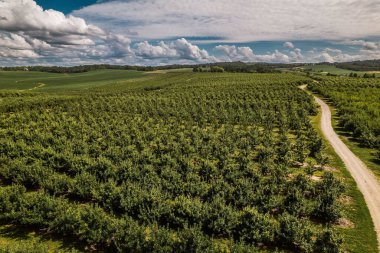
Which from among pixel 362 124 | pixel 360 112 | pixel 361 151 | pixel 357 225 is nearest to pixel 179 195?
pixel 357 225

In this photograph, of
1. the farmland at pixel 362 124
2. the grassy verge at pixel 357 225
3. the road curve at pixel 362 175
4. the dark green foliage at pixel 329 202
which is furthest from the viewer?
the farmland at pixel 362 124

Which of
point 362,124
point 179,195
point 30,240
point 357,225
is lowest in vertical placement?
point 30,240

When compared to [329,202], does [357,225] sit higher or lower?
lower

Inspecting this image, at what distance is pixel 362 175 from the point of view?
93.5ft

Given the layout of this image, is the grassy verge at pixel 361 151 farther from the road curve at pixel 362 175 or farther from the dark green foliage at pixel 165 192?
the dark green foliage at pixel 165 192

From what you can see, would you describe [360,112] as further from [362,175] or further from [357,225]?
[357,225]

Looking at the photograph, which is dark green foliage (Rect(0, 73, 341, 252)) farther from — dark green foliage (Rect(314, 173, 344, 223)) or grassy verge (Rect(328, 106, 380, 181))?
grassy verge (Rect(328, 106, 380, 181))

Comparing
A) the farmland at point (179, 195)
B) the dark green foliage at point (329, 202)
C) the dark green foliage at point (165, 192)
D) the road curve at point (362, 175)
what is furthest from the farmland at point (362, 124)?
the dark green foliage at point (329, 202)

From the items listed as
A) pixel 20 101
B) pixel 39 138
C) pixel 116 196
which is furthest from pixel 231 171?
pixel 20 101

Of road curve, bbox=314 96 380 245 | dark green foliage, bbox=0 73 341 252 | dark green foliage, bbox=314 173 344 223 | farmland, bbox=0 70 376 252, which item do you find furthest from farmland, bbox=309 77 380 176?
dark green foliage, bbox=314 173 344 223

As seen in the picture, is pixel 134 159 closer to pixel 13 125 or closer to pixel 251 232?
pixel 251 232

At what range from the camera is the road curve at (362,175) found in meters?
21.8

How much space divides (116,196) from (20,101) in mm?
69308

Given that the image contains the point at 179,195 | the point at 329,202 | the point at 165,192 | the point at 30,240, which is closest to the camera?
the point at 30,240
